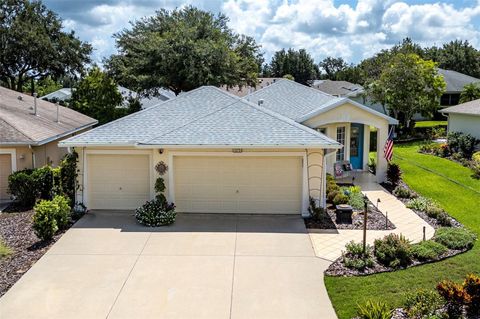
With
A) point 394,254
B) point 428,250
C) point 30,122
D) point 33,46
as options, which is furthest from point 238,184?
point 33,46

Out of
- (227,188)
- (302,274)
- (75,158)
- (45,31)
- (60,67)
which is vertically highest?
(45,31)

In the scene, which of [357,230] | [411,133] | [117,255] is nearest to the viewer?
[117,255]

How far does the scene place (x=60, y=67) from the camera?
148 ft

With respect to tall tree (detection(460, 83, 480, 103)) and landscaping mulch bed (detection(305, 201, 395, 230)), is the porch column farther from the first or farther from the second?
tall tree (detection(460, 83, 480, 103))

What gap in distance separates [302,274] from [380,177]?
1141 cm

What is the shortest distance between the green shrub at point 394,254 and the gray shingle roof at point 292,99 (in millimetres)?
9821

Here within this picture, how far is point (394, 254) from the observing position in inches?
434

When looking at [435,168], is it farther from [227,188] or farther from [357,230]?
[227,188]

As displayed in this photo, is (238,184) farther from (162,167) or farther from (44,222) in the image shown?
(44,222)

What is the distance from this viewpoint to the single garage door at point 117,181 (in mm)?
15648

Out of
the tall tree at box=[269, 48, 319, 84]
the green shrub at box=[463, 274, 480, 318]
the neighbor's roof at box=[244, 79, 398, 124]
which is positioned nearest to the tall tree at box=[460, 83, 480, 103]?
the neighbor's roof at box=[244, 79, 398, 124]

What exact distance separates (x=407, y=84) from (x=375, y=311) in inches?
1080

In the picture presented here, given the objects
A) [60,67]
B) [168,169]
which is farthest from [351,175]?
[60,67]

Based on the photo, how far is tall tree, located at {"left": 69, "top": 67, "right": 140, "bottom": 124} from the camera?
33906 millimetres
